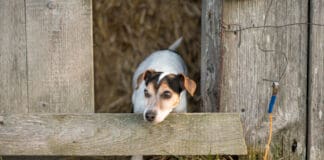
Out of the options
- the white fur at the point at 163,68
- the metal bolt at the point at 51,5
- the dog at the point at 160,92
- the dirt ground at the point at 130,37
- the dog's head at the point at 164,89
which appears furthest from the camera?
the dirt ground at the point at 130,37

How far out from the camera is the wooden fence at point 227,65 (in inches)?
160

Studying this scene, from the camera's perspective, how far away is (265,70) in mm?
4125

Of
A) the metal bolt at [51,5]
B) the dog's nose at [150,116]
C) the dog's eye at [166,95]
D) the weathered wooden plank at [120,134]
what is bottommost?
Result: the weathered wooden plank at [120,134]

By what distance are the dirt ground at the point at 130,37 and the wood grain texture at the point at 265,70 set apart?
1.55 m

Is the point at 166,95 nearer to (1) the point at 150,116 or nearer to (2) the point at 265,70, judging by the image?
(1) the point at 150,116

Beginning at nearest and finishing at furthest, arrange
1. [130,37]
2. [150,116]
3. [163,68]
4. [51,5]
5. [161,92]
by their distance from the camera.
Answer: [150,116] → [161,92] → [51,5] → [163,68] → [130,37]

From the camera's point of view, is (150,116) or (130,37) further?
(130,37)

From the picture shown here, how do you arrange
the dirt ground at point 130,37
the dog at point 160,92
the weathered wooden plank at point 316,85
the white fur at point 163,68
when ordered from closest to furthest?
the dog at point 160,92 < the weathered wooden plank at point 316,85 < the white fur at point 163,68 < the dirt ground at point 130,37

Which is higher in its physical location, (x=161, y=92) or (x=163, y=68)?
(x=163, y=68)

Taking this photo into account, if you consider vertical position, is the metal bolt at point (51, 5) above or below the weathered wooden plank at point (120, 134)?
above

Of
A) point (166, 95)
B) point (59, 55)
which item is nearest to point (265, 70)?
point (166, 95)

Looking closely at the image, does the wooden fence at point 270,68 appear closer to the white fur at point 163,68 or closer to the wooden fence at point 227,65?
the wooden fence at point 227,65

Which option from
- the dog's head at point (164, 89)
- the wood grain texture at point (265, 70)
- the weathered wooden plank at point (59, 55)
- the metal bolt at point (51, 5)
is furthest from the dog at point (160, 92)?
the metal bolt at point (51, 5)

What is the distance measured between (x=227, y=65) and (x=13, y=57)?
170cm
